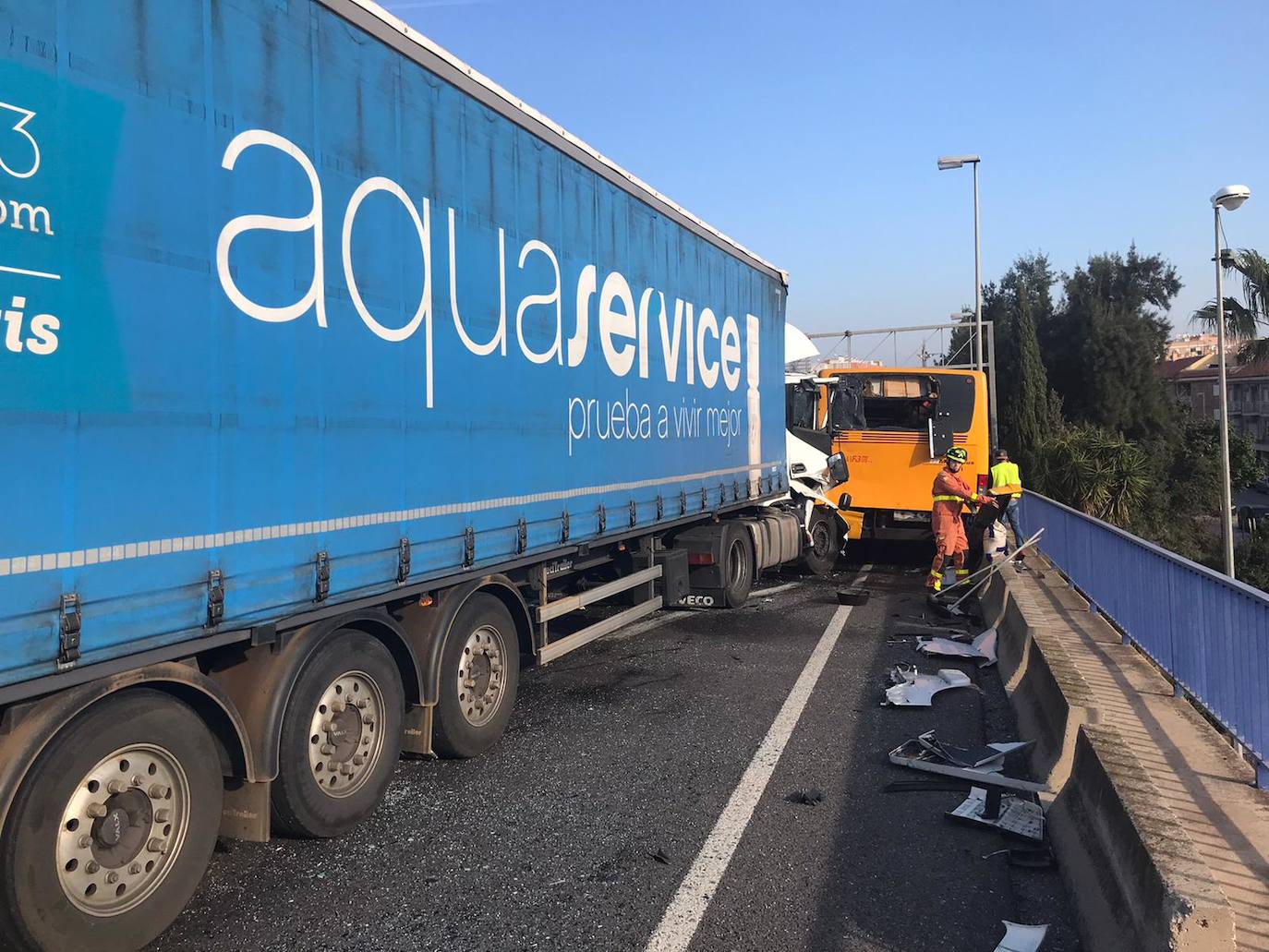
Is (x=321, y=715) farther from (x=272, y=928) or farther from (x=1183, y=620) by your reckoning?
(x=1183, y=620)

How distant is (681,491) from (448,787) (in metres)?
4.47

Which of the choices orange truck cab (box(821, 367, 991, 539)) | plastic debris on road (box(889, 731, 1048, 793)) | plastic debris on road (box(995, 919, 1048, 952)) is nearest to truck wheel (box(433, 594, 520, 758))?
plastic debris on road (box(889, 731, 1048, 793))

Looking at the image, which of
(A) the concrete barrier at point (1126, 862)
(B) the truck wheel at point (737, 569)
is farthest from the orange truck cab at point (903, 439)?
(A) the concrete barrier at point (1126, 862)

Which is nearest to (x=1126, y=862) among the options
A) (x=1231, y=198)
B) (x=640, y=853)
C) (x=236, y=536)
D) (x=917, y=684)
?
(x=640, y=853)

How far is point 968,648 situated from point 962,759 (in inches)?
128

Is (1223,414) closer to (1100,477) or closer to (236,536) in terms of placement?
(1100,477)

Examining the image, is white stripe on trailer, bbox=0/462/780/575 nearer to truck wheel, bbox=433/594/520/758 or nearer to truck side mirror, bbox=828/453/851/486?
truck wheel, bbox=433/594/520/758

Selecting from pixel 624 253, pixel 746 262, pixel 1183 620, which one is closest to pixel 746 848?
pixel 1183 620

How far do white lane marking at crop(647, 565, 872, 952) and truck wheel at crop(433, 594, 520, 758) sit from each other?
1579 mm

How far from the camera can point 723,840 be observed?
4.74m

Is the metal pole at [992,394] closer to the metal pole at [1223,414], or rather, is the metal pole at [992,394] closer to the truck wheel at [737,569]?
the metal pole at [1223,414]

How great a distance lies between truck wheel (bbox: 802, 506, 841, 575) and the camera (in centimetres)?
1450

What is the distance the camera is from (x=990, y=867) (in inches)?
175

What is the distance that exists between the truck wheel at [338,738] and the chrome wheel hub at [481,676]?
2.22 ft
